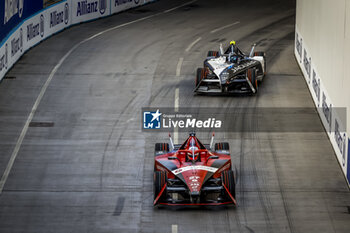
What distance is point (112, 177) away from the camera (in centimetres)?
2355

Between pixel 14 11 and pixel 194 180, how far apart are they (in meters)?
16.5

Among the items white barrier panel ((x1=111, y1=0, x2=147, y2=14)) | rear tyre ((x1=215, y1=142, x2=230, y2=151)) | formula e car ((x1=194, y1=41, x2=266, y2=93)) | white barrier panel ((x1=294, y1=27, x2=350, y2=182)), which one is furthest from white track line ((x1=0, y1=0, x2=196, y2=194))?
white barrier panel ((x1=294, y1=27, x2=350, y2=182))

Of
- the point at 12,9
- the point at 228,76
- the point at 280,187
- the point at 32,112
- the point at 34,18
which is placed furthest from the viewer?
the point at 34,18

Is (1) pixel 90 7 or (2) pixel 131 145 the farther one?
(1) pixel 90 7

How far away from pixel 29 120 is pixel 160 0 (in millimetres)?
24402

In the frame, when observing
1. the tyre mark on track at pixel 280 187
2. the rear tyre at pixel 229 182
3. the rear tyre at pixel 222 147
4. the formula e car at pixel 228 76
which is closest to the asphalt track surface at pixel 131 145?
the tyre mark on track at pixel 280 187

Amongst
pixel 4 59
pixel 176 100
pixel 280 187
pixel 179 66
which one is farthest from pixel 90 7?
pixel 280 187

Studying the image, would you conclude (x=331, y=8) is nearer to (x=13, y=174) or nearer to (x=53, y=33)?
(x=13, y=174)

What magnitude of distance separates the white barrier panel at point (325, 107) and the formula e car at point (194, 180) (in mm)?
3925

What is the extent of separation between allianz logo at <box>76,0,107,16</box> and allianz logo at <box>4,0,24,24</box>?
7108mm

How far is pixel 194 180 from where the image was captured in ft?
68.6

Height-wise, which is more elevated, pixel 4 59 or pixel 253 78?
pixel 4 59

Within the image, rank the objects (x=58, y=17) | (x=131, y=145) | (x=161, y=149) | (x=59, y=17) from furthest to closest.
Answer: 1. (x=59, y=17)
2. (x=58, y=17)
3. (x=131, y=145)
4. (x=161, y=149)

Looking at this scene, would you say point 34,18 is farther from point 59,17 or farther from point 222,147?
point 222,147
